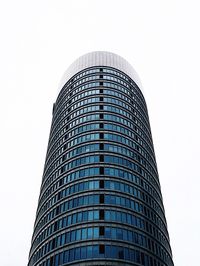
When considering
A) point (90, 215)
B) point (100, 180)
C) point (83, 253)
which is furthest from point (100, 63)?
point (83, 253)

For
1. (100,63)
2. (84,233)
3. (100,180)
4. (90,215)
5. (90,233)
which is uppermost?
(100,63)

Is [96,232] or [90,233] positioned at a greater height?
[96,232]

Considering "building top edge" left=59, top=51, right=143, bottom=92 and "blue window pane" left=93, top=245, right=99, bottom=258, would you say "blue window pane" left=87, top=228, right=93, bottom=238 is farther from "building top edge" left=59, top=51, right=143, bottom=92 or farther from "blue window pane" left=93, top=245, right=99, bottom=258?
"building top edge" left=59, top=51, right=143, bottom=92

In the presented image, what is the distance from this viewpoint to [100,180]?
78.4 metres

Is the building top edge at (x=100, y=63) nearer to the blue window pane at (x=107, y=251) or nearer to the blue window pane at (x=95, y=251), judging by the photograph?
the blue window pane at (x=107, y=251)

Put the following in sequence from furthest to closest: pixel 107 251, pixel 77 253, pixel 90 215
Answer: pixel 90 215
pixel 77 253
pixel 107 251

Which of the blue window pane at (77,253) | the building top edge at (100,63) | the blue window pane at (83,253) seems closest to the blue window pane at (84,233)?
the blue window pane at (83,253)

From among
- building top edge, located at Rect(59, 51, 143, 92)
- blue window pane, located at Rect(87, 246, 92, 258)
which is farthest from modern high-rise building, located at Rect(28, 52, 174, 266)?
building top edge, located at Rect(59, 51, 143, 92)

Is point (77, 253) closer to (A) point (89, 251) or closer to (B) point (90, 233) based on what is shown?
(A) point (89, 251)

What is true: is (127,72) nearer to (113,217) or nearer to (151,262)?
(113,217)

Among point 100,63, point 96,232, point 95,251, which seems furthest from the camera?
point 100,63

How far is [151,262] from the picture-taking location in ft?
239

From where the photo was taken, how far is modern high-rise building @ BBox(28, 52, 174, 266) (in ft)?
230

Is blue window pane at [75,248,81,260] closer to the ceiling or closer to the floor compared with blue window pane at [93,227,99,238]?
closer to the floor
